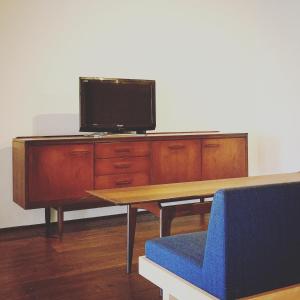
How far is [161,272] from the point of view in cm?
197

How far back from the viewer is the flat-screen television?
13.6 ft

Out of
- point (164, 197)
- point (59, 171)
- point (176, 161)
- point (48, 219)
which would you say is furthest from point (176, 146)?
point (164, 197)

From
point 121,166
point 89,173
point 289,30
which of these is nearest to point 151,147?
point 121,166

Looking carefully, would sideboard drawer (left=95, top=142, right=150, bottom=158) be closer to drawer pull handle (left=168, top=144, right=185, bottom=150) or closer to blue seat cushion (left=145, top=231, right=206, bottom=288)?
drawer pull handle (left=168, top=144, right=185, bottom=150)

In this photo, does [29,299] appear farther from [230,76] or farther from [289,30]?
[289,30]

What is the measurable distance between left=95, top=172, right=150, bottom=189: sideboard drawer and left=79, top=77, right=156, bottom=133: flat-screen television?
0.45 meters

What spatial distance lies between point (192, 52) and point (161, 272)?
3.58 metres

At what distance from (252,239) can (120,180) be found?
2.59m

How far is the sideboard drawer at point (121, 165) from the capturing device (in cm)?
404

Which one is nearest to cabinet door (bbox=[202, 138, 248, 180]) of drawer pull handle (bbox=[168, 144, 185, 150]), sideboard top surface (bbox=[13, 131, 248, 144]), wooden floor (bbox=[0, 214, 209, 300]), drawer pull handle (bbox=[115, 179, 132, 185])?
sideboard top surface (bbox=[13, 131, 248, 144])

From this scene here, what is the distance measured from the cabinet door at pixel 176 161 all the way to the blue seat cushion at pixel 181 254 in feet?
7.01

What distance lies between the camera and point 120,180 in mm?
4129

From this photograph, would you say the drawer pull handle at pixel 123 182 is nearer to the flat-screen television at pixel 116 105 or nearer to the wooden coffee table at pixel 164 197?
the flat-screen television at pixel 116 105

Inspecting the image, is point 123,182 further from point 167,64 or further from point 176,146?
point 167,64
